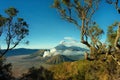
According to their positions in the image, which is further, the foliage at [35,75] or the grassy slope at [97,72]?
the foliage at [35,75]

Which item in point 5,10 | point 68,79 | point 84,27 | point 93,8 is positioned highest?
point 5,10

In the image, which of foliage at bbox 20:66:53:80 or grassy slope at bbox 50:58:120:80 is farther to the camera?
foliage at bbox 20:66:53:80

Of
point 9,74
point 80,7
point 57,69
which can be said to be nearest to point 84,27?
point 80,7

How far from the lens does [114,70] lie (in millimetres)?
62000

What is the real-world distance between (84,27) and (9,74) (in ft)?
118

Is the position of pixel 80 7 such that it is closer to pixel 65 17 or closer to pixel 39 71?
pixel 65 17

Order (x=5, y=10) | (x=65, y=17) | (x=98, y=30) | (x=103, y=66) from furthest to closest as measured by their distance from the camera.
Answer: (x=103, y=66) → (x=5, y=10) → (x=98, y=30) → (x=65, y=17)

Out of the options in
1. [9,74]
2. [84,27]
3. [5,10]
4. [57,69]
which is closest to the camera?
[84,27]

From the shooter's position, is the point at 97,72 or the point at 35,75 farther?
the point at 97,72

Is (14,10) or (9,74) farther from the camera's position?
(9,74)

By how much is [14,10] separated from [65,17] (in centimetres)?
2747

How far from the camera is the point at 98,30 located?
51.1 metres

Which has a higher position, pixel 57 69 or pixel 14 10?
pixel 14 10

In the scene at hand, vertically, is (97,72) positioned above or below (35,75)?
above
